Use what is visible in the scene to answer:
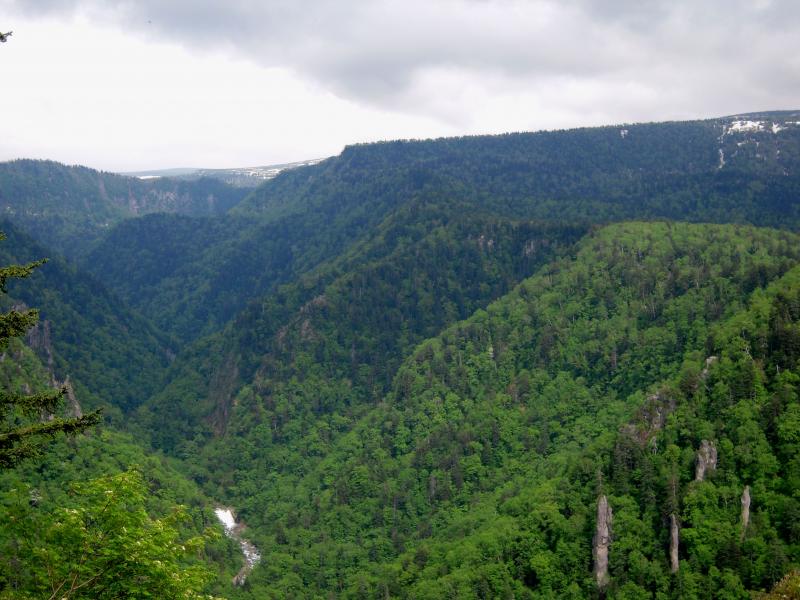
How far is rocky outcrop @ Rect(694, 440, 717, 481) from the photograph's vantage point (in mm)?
105688

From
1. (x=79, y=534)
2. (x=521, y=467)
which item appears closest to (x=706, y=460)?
(x=521, y=467)

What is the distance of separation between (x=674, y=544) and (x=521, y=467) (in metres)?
63.2

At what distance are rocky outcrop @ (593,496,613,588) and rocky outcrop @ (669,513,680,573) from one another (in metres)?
9.32

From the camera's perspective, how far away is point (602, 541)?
106 metres

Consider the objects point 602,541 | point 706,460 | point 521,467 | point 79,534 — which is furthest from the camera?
point 521,467

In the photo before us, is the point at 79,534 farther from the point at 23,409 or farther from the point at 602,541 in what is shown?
the point at 602,541

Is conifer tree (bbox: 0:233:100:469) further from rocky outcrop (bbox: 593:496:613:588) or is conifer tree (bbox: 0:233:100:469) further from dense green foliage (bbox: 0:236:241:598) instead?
rocky outcrop (bbox: 593:496:613:588)

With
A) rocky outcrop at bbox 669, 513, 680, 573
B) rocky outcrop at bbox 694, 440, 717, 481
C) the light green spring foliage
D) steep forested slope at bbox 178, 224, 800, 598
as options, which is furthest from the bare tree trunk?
the light green spring foliage

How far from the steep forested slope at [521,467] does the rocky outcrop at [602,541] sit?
6.21 ft

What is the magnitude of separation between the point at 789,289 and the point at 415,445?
10116cm

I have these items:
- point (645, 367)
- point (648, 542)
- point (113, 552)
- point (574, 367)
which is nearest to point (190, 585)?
point (113, 552)

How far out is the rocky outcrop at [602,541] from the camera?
104875 mm

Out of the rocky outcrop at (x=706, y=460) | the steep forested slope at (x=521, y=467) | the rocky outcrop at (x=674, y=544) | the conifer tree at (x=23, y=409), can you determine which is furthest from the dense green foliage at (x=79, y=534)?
the rocky outcrop at (x=706, y=460)

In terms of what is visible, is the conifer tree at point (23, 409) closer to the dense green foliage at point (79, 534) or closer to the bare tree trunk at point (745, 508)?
the dense green foliage at point (79, 534)
